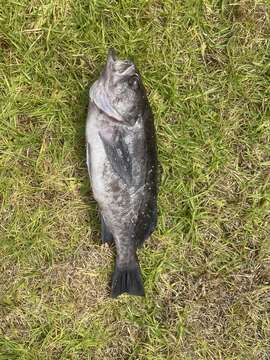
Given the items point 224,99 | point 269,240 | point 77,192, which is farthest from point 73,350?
point 224,99

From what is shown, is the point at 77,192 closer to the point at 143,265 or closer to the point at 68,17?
the point at 143,265

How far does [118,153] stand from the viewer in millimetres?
2902

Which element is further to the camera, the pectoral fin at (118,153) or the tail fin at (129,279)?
the tail fin at (129,279)

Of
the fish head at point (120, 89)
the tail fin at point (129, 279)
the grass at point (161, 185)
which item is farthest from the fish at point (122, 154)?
the grass at point (161, 185)

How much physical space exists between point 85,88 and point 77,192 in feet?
2.44

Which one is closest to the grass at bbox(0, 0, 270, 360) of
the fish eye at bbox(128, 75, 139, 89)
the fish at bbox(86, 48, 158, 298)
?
the fish at bbox(86, 48, 158, 298)

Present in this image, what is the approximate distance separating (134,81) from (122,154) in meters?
0.46

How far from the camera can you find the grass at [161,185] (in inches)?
129

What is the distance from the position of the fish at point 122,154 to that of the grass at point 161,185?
0.95 feet

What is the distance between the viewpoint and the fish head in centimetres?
286

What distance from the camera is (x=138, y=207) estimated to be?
3074 mm

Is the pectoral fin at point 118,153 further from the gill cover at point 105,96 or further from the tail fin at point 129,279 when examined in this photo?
the tail fin at point 129,279

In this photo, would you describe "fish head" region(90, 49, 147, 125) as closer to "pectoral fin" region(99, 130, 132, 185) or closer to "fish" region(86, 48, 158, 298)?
"fish" region(86, 48, 158, 298)

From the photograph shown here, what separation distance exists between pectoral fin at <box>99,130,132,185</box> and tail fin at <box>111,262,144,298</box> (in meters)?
0.71
